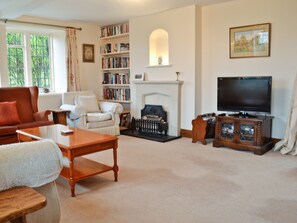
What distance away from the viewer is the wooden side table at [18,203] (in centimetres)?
121

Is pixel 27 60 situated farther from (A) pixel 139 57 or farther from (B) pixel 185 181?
(B) pixel 185 181

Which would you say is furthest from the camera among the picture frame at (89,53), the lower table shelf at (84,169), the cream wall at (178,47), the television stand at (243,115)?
the picture frame at (89,53)

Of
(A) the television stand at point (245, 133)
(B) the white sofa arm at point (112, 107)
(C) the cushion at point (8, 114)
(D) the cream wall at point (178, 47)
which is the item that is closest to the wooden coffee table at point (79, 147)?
(C) the cushion at point (8, 114)

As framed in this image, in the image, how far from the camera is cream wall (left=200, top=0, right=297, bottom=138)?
14.4ft

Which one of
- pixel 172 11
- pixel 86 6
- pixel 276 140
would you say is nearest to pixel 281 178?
pixel 276 140

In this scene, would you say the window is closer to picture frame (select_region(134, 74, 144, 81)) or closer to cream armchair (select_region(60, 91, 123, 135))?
cream armchair (select_region(60, 91, 123, 135))

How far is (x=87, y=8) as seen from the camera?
17.2 feet

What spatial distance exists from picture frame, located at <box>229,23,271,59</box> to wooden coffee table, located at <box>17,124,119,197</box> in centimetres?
286

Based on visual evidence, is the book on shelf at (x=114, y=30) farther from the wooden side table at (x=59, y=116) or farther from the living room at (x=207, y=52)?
the wooden side table at (x=59, y=116)

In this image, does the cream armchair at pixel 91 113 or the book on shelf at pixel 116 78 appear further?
the book on shelf at pixel 116 78

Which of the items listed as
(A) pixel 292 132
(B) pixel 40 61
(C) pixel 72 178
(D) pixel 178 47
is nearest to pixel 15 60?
(B) pixel 40 61

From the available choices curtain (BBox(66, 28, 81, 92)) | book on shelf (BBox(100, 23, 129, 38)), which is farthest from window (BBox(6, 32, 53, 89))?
book on shelf (BBox(100, 23, 129, 38))

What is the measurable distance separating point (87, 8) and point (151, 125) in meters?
2.48

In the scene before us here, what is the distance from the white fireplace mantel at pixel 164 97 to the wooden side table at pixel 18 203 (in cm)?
419
